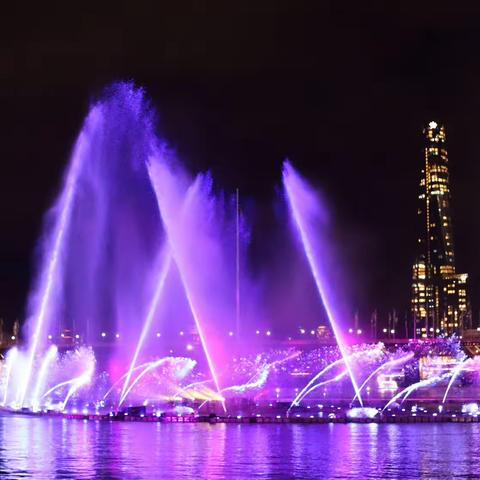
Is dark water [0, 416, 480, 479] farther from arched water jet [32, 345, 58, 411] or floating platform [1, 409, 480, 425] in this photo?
arched water jet [32, 345, 58, 411]

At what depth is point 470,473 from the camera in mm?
34250

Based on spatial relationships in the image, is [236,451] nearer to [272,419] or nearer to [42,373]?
[272,419]

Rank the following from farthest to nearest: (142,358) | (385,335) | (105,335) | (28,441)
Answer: (385,335)
(105,335)
(142,358)
(28,441)

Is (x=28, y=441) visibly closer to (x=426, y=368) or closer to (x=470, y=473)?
(x=470, y=473)

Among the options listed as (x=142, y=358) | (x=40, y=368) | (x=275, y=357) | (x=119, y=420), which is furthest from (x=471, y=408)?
(x=275, y=357)

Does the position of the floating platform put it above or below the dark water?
above

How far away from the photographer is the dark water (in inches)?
1352

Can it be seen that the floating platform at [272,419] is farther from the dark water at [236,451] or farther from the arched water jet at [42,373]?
the arched water jet at [42,373]

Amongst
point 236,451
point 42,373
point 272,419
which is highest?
point 42,373

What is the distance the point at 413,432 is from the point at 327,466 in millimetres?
17291

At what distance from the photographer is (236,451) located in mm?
41312

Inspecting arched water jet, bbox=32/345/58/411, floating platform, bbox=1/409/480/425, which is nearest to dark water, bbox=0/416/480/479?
floating platform, bbox=1/409/480/425

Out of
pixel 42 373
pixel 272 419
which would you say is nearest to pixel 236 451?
pixel 272 419

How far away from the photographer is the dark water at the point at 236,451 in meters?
34.3
